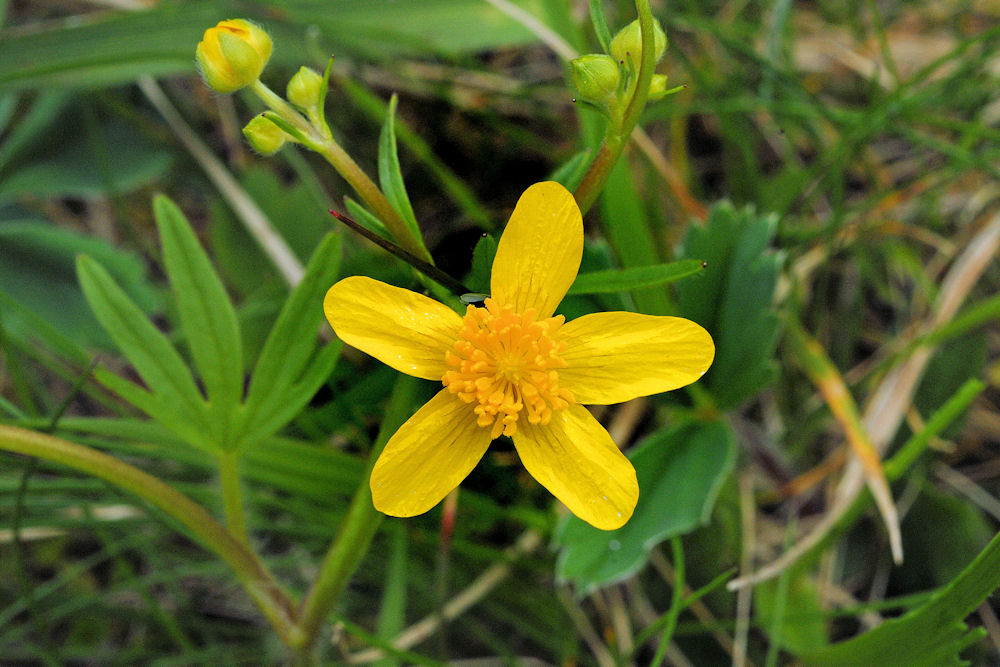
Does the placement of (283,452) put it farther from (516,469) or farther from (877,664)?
(877,664)

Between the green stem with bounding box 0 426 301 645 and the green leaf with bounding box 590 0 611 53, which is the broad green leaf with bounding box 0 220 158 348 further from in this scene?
the green leaf with bounding box 590 0 611 53

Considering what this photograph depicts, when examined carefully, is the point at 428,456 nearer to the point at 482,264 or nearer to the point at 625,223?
the point at 482,264

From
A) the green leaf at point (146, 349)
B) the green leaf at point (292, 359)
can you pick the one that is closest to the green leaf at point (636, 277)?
the green leaf at point (292, 359)

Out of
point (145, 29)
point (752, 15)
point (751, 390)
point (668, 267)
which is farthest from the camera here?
point (752, 15)

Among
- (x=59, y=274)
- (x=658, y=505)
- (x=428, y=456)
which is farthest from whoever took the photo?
(x=59, y=274)

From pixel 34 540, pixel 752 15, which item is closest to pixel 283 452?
pixel 34 540

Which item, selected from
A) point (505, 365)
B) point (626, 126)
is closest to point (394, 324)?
point (505, 365)

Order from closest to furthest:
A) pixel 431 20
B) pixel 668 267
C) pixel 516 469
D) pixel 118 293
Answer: pixel 668 267 < pixel 118 293 < pixel 516 469 < pixel 431 20
